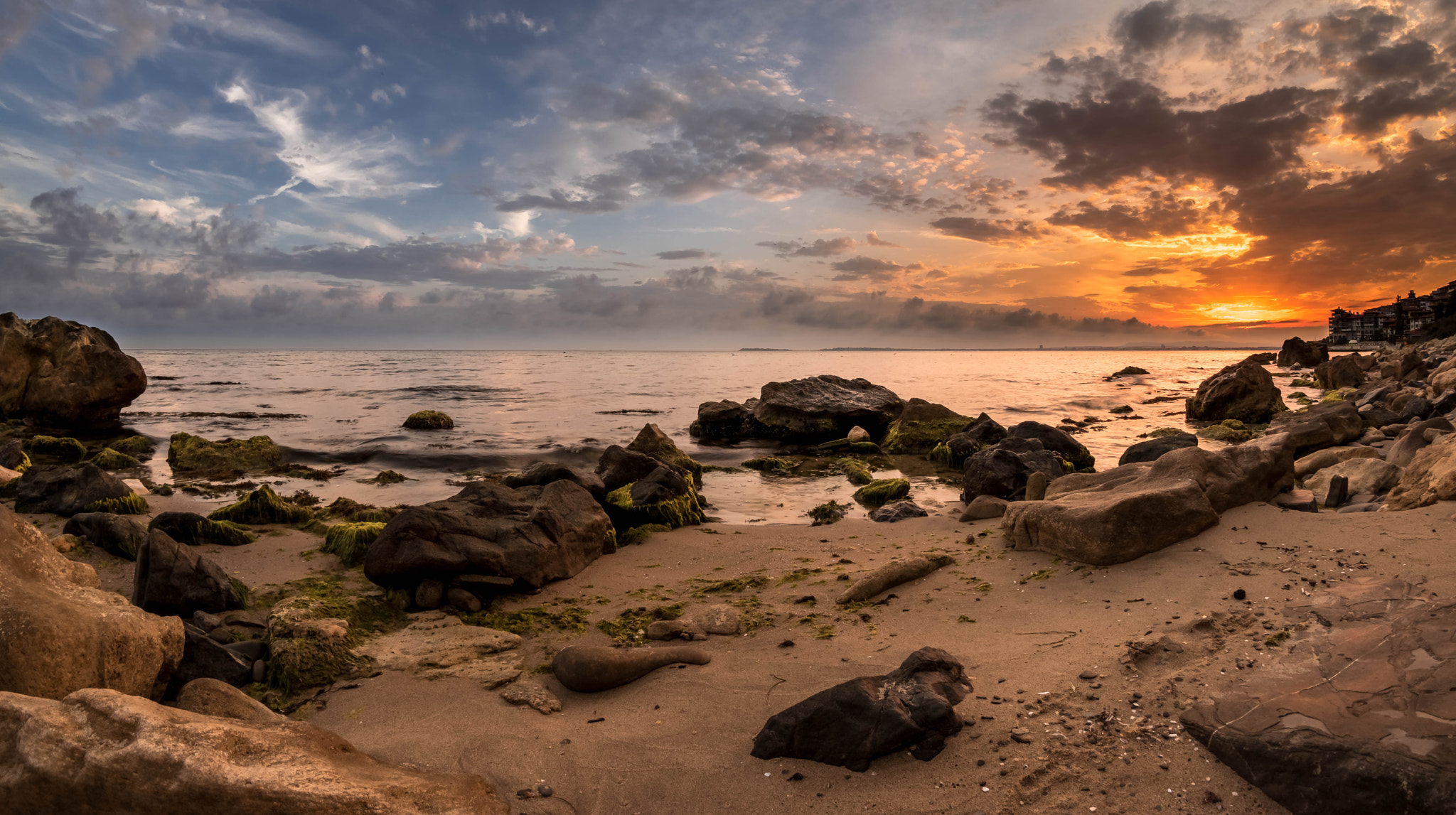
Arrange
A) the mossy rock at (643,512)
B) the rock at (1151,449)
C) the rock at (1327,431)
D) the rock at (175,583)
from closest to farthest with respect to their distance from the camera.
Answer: the rock at (175,583), the mossy rock at (643,512), the rock at (1151,449), the rock at (1327,431)

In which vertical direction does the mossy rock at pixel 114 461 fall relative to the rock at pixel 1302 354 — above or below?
below

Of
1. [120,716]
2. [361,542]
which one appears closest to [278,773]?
[120,716]

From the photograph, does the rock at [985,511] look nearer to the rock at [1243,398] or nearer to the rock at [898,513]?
the rock at [898,513]

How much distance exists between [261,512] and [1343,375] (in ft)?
137

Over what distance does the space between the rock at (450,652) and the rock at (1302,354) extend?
219 ft

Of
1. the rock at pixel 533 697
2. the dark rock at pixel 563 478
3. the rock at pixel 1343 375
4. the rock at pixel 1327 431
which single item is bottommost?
the rock at pixel 533 697

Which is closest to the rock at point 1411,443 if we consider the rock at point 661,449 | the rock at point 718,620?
the rock at point 718,620

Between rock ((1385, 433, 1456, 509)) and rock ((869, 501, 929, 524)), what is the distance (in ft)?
15.7

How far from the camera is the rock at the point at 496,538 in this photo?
20.5 ft

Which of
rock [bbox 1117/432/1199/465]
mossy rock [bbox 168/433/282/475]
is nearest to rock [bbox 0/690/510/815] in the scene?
rock [bbox 1117/432/1199/465]

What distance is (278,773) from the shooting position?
8.53 ft

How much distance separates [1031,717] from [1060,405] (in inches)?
1146

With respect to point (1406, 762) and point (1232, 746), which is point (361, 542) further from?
point (1406, 762)

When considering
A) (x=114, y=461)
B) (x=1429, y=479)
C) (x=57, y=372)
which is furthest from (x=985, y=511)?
(x=57, y=372)
